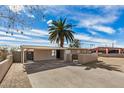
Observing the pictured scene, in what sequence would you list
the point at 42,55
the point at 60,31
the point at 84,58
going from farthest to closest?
1. the point at 60,31
2. the point at 42,55
3. the point at 84,58

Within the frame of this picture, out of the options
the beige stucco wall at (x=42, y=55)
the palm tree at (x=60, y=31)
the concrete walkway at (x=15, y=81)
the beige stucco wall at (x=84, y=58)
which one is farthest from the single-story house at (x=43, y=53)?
the concrete walkway at (x=15, y=81)

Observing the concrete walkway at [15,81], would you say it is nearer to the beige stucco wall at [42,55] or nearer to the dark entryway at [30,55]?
the beige stucco wall at [42,55]

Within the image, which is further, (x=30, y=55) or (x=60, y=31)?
(x=60, y=31)

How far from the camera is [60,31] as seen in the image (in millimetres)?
25562

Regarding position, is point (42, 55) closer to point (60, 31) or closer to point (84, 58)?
point (60, 31)

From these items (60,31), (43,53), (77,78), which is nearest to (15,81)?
(77,78)

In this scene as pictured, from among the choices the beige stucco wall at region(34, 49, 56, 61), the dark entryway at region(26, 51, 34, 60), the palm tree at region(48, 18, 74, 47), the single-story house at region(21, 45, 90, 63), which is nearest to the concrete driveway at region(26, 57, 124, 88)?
the single-story house at region(21, 45, 90, 63)

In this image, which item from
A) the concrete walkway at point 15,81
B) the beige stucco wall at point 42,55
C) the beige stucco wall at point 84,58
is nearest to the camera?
the concrete walkway at point 15,81

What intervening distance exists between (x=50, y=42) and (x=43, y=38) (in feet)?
7.52

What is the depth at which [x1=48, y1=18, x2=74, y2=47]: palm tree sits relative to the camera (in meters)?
25.6

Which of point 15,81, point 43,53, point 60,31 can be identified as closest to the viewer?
point 15,81

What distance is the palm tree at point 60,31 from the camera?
25609mm

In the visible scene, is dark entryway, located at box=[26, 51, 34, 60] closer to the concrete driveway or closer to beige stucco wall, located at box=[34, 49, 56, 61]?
beige stucco wall, located at box=[34, 49, 56, 61]
